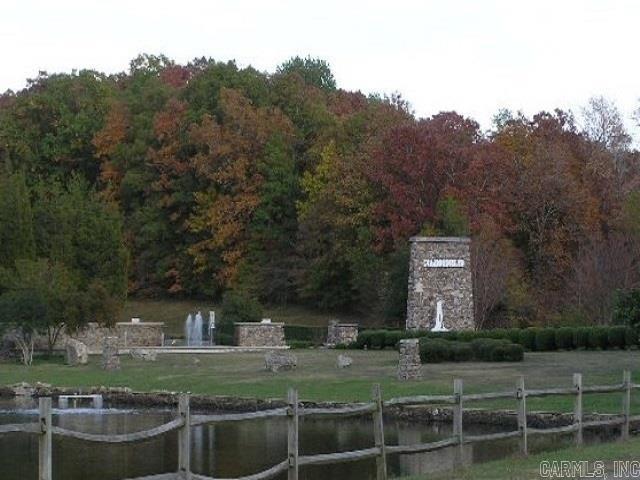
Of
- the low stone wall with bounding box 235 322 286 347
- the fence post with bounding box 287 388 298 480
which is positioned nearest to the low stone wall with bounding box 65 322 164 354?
the low stone wall with bounding box 235 322 286 347

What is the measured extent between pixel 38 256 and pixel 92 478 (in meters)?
34.2

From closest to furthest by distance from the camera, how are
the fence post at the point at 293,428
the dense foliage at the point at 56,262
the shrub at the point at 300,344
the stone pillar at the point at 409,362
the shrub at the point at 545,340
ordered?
the fence post at the point at 293,428, the stone pillar at the point at 409,362, the shrub at the point at 545,340, the dense foliage at the point at 56,262, the shrub at the point at 300,344

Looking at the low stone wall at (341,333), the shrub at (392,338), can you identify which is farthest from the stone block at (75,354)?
the low stone wall at (341,333)

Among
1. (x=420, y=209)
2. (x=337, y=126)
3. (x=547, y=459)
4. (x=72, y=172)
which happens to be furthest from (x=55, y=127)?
(x=547, y=459)

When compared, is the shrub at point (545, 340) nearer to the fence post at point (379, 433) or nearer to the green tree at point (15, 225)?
the green tree at point (15, 225)

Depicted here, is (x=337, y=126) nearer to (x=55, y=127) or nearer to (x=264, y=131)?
(x=264, y=131)

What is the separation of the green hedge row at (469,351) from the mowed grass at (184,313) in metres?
20.6

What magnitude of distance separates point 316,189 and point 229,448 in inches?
1517

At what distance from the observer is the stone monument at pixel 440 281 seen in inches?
1800

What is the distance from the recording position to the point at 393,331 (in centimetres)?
4447

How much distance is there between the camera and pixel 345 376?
31.6 meters

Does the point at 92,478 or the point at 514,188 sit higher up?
the point at 514,188

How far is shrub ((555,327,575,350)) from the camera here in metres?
38.4

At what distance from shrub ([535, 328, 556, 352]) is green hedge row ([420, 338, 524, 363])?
363cm
